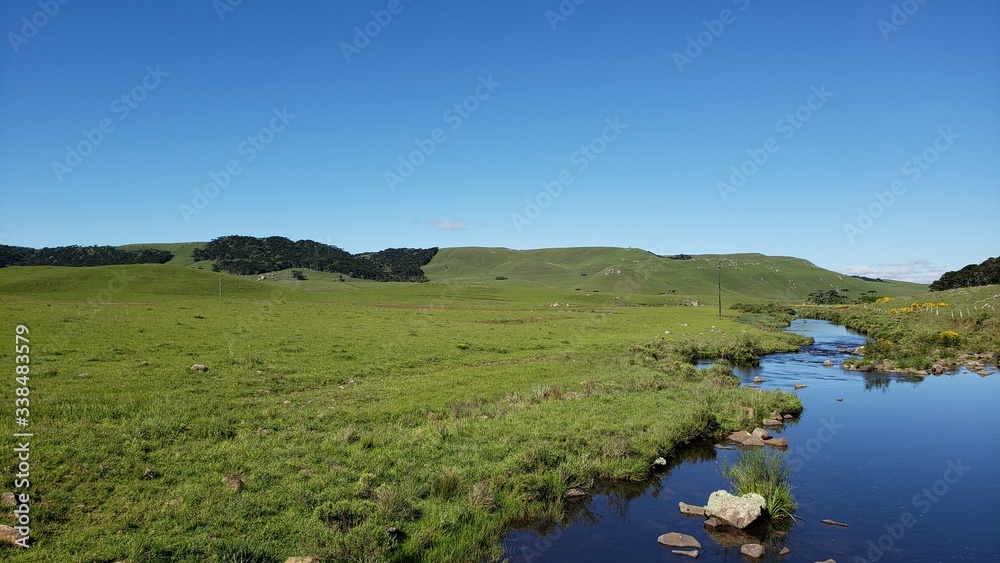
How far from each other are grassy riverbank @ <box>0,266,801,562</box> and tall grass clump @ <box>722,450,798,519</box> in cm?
299

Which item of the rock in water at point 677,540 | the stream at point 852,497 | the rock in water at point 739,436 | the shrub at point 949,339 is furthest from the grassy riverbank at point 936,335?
the rock in water at point 677,540

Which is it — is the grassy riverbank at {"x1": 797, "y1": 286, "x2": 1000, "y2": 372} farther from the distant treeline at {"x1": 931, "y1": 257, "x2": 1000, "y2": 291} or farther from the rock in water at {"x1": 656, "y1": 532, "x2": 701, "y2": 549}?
the distant treeline at {"x1": 931, "y1": 257, "x2": 1000, "y2": 291}

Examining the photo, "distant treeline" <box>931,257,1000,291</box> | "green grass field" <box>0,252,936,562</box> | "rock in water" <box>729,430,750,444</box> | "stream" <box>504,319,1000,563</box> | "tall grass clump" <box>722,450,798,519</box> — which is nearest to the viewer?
"green grass field" <box>0,252,936,562</box>

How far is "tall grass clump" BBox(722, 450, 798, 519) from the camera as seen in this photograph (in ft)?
43.7

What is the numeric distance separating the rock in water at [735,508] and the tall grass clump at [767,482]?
0.41 m

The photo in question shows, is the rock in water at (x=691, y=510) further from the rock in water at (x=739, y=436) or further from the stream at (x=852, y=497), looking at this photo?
the rock in water at (x=739, y=436)

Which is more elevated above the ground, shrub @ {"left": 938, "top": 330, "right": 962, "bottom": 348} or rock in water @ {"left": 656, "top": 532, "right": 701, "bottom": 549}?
shrub @ {"left": 938, "top": 330, "right": 962, "bottom": 348}

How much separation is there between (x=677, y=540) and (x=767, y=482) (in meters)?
3.56

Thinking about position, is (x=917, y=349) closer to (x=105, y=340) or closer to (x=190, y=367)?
(x=190, y=367)

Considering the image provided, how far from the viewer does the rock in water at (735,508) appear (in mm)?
12781

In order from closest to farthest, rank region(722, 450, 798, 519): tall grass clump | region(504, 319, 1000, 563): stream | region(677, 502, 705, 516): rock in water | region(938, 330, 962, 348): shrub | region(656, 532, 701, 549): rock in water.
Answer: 1. region(504, 319, 1000, 563): stream
2. region(656, 532, 701, 549): rock in water
3. region(722, 450, 798, 519): tall grass clump
4. region(677, 502, 705, 516): rock in water
5. region(938, 330, 962, 348): shrub

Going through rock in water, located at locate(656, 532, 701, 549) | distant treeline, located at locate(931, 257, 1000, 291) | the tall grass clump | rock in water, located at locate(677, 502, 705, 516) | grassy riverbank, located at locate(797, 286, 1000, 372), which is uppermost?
distant treeline, located at locate(931, 257, 1000, 291)

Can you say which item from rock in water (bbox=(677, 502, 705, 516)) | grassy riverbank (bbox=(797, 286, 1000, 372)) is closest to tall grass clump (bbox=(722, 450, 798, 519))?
rock in water (bbox=(677, 502, 705, 516))

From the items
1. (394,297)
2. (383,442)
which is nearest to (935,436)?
(383,442)
